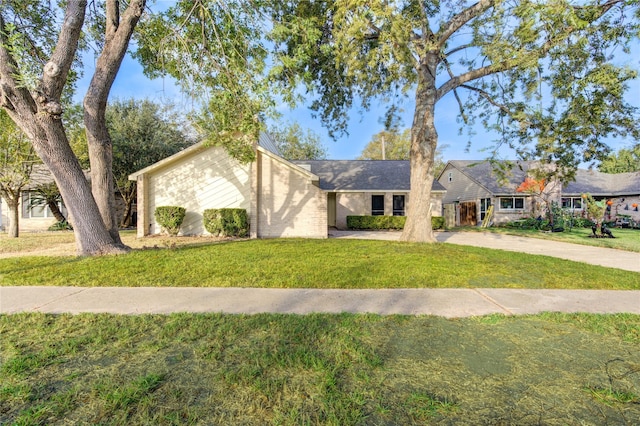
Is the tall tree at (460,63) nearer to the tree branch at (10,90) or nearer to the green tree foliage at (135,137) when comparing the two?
the tree branch at (10,90)

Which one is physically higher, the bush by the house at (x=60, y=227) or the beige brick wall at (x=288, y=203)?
the beige brick wall at (x=288, y=203)

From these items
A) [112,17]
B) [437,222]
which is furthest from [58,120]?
[437,222]

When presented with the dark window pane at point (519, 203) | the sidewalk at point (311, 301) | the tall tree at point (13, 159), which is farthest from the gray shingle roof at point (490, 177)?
the tall tree at point (13, 159)

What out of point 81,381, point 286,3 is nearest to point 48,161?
point 81,381

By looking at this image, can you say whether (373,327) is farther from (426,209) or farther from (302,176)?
(302,176)

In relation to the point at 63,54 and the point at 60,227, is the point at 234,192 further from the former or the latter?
the point at 60,227

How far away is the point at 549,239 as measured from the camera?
13734 millimetres

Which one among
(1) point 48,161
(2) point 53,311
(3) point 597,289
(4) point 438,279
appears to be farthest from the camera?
(1) point 48,161

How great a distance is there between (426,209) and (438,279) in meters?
5.29

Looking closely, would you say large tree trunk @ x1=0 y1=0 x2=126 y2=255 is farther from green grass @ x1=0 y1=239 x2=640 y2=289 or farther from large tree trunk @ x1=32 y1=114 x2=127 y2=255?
green grass @ x1=0 y1=239 x2=640 y2=289

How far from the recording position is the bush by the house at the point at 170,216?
39.2 ft

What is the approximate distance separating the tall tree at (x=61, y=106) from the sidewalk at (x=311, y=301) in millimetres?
3029

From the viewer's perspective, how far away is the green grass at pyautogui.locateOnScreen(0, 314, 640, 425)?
1.85 m

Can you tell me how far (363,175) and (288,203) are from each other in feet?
32.6
